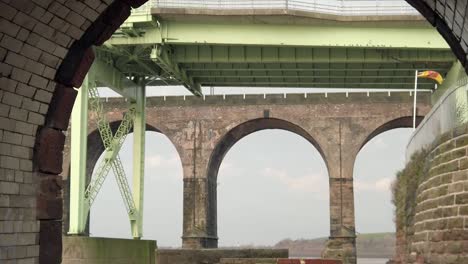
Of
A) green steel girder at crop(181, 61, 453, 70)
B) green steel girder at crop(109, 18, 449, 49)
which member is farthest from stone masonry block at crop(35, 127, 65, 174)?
green steel girder at crop(181, 61, 453, 70)

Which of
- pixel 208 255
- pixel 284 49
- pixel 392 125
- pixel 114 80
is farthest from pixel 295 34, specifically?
pixel 392 125

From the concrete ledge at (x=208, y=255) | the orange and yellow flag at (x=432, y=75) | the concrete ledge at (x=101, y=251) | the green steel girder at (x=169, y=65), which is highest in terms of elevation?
the orange and yellow flag at (x=432, y=75)

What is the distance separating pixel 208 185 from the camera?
45.1 meters

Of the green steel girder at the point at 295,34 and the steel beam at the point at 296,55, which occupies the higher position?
the green steel girder at the point at 295,34

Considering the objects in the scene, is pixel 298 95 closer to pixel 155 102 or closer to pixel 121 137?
pixel 155 102

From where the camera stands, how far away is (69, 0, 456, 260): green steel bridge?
23.7 metres

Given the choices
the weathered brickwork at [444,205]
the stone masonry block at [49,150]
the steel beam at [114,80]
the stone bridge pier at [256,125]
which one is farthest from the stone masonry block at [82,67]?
the stone bridge pier at [256,125]

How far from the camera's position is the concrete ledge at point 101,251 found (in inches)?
852

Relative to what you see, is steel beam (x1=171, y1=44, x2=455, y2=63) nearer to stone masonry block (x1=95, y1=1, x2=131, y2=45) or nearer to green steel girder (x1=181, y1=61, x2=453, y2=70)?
→ green steel girder (x1=181, y1=61, x2=453, y2=70)

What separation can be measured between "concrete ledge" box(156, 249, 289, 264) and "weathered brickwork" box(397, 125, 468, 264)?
8.95 m

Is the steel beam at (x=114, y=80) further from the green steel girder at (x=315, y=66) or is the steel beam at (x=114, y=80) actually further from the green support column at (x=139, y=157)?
the green steel girder at (x=315, y=66)

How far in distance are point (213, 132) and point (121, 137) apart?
19.5 meters

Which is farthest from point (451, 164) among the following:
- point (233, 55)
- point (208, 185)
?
point (208, 185)

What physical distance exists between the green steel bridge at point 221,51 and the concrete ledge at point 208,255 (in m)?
1.49
